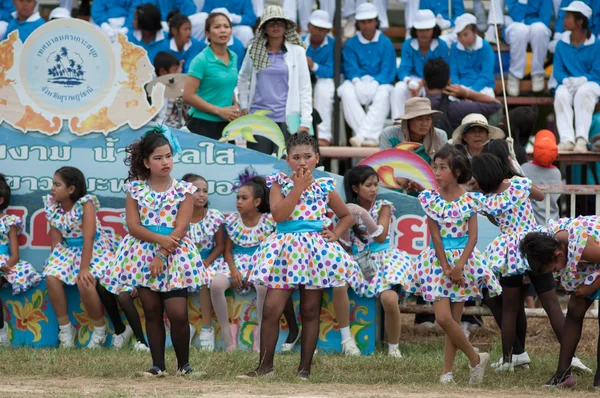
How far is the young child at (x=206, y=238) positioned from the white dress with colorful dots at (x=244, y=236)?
3.0 inches

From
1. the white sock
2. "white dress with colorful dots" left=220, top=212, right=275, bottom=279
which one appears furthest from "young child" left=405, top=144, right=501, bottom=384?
"white dress with colorful dots" left=220, top=212, right=275, bottom=279

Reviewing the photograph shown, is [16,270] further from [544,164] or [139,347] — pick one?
[544,164]

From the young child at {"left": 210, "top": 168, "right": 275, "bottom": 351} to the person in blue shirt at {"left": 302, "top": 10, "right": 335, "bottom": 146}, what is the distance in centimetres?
282

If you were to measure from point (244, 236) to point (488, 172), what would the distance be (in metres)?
2.21

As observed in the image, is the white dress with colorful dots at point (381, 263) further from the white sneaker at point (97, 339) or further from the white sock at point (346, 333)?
the white sneaker at point (97, 339)

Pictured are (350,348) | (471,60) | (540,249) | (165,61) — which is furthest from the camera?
(471,60)

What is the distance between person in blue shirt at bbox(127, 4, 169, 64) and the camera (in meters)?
12.4

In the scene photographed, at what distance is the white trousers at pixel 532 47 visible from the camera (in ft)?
41.9

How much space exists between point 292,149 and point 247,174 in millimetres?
1717

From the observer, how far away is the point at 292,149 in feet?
24.0

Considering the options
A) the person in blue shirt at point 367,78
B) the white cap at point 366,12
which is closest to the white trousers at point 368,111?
the person in blue shirt at point 367,78

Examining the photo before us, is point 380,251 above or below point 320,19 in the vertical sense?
below

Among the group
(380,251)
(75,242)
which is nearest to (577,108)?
(380,251)

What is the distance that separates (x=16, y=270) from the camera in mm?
8914
